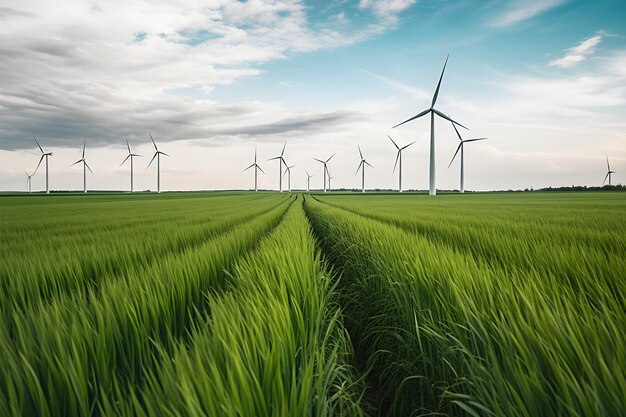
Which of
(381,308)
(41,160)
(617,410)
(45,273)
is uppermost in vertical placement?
(41,160)

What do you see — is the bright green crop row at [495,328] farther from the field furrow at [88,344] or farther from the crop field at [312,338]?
the field furrow at [88,344]

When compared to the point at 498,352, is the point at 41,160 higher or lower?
higher

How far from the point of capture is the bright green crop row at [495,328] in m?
1.17

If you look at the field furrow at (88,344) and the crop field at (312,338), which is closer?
the crop field at (312,338)

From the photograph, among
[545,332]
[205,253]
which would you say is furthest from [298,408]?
[205,253]

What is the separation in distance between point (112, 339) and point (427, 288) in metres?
2.11

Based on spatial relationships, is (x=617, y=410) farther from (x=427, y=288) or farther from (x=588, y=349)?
(x=427, y=288)

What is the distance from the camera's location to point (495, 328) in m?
1.58

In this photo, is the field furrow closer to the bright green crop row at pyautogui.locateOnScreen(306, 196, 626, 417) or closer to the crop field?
the crop field

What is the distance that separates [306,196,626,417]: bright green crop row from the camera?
3.84 ft

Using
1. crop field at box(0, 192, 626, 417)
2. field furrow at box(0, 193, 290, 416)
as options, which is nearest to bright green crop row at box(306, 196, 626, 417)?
crop field at box(0, 192, 626, 417)

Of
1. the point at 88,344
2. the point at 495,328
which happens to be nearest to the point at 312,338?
the point at 495,328

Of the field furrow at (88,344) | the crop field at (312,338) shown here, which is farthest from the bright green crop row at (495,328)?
the field furrow at (88,344)

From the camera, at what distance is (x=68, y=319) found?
6.46 feet
